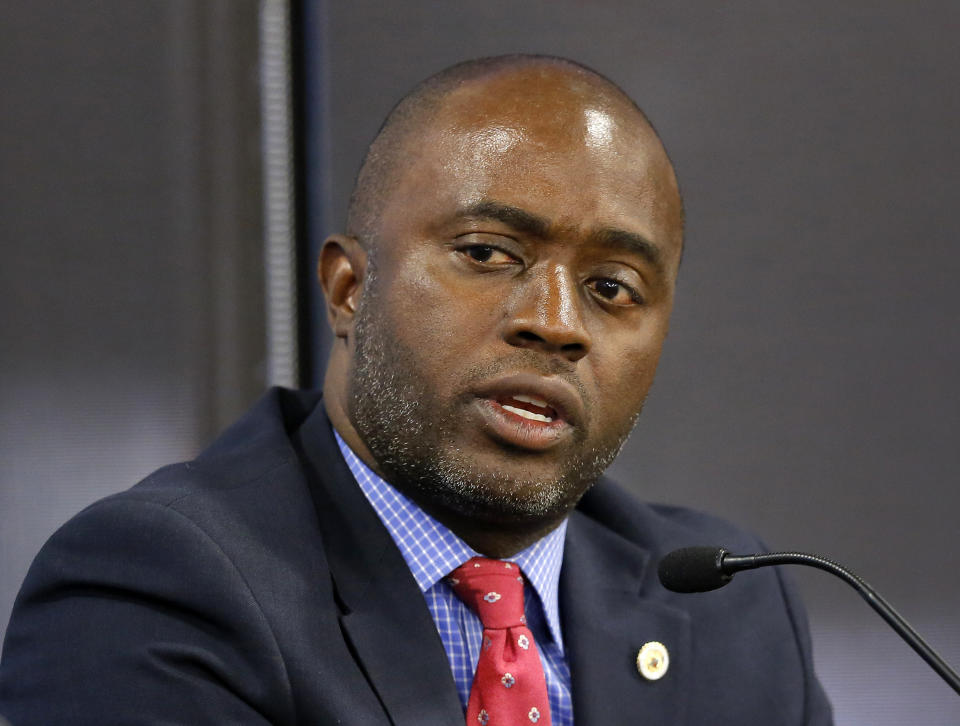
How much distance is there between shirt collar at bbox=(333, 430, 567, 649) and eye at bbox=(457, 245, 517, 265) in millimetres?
323

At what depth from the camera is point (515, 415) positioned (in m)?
1.54

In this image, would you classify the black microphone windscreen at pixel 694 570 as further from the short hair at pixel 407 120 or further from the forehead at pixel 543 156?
the short hair at pixel 407 120

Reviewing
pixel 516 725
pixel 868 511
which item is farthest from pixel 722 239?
pixel 516 725

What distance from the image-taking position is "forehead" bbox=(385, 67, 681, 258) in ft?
5.24

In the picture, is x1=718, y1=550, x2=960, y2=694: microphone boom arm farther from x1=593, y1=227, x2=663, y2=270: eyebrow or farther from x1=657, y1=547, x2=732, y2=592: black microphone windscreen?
x1=593, y1=227, x2=663, y2=270: eyebrow

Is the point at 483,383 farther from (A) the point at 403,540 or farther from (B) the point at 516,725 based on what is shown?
(B) the point at 516,725

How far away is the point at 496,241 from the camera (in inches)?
62.5

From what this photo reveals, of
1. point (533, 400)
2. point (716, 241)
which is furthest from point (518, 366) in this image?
point (716, 241)

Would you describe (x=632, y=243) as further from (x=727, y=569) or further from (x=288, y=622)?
(x=288, y=622)

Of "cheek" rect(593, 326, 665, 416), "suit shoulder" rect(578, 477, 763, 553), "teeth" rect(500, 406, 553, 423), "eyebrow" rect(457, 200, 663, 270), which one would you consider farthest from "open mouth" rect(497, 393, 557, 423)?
"suit shoulder" rect(578, 477, 763, 553)

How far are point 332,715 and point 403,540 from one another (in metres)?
0.29

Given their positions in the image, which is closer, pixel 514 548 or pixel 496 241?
pixel 496 241

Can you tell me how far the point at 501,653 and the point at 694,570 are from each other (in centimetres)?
32

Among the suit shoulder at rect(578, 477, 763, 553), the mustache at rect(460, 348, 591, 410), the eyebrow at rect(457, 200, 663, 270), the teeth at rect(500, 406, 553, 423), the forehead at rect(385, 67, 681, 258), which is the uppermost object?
the forehead at rect(385, 67, 681, 258)
